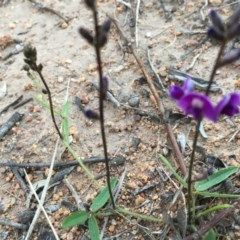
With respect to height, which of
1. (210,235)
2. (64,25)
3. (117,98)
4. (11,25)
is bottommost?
(210,235)

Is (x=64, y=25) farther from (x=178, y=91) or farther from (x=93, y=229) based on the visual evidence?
(x=178, y=91)

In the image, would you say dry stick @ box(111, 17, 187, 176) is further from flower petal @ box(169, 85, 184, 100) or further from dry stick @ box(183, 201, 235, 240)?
flower petal @ box(169, 85, 184, 100)

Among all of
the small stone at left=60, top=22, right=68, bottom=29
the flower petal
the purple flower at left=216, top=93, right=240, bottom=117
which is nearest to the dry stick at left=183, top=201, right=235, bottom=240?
the purple flower at left=216, top=93, right=240, bottom=117

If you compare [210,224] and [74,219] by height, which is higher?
[74,219]

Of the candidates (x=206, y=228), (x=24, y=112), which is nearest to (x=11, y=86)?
(x=24, y=112)

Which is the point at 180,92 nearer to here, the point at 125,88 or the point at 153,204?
the point at 153,204

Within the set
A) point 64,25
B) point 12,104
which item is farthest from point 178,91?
point 64,25
